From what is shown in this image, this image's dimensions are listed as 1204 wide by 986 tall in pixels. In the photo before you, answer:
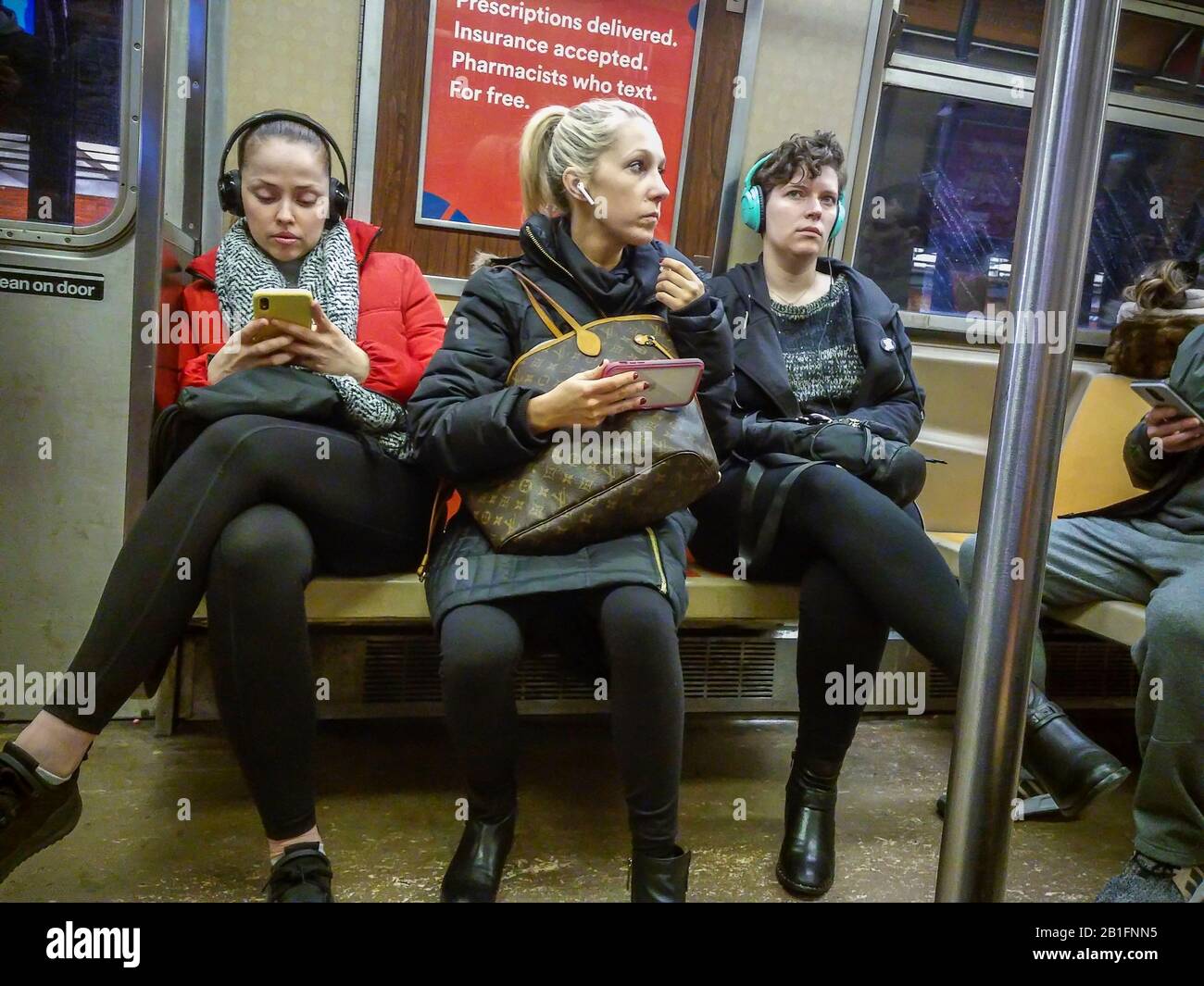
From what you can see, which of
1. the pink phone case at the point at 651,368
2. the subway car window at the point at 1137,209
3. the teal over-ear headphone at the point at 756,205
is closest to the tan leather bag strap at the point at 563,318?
the pink phone case at the point at 651,368

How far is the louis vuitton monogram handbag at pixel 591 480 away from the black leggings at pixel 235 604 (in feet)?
1.26

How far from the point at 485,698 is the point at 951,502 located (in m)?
2.00

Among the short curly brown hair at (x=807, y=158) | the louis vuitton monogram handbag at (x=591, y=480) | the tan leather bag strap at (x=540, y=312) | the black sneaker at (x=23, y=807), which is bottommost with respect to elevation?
the black sneaker at (x=23, y=807)

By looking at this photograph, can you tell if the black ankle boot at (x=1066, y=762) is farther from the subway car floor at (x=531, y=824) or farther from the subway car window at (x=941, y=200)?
the subway car window at (x=941, y=200)

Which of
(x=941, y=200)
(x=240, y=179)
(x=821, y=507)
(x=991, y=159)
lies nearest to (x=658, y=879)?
(x=821, y=507)

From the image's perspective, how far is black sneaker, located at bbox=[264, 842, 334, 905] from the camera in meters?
1.59

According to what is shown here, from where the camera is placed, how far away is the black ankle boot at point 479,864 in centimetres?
170

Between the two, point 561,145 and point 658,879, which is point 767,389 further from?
point 658,879

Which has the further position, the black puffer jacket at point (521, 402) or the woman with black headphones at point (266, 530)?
the black puffer jacket at point (521, 402)

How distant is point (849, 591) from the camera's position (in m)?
2.01

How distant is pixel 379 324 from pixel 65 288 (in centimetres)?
86

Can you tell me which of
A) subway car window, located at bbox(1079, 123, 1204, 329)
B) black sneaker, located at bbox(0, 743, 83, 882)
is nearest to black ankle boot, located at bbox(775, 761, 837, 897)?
black sneaker, located at bbox(0, 743, 83, 882)

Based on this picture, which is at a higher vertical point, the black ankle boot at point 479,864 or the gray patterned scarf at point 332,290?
the gray patterned scarf at point 332,290
